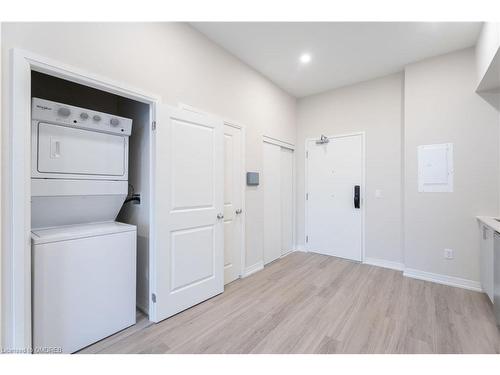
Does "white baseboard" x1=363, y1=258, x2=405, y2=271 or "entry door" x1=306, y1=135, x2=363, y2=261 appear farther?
"entry door" x1=306, y1=135, x2=363, y2=261

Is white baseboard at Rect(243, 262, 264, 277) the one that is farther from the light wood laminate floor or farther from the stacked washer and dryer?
the stacked washer and dryer

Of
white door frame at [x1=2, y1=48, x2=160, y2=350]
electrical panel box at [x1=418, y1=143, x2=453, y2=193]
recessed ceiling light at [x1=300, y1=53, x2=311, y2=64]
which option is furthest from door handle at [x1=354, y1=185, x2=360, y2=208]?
white door frame at [x1=2, y1=48, x2=160, y2=350]

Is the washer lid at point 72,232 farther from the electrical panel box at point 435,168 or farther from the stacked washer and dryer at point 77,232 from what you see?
the electrical panel box at point 435,168

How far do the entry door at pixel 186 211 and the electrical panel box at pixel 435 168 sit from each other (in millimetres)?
2546

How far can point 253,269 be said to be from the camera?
316cm

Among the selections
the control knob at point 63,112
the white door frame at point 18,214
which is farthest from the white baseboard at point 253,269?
the control knob at point 63,112

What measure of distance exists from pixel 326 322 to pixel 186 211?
1.59 meters

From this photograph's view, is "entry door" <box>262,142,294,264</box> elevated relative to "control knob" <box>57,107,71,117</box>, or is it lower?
lower

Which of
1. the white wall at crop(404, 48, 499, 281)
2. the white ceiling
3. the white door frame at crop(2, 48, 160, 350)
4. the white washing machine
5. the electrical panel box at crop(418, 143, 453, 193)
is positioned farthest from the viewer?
the electrical panel box at crop(418, 143, 453, 193)

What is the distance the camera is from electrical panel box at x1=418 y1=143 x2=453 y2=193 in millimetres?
2752

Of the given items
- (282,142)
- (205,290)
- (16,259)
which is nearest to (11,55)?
(16,259)

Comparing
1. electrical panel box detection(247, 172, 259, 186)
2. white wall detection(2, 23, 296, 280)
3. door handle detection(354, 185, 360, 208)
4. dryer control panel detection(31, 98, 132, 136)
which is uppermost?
white wall detection(2, 23, 296, 280)

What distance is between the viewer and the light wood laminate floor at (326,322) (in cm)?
167

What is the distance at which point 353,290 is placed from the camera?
2.62 metres
